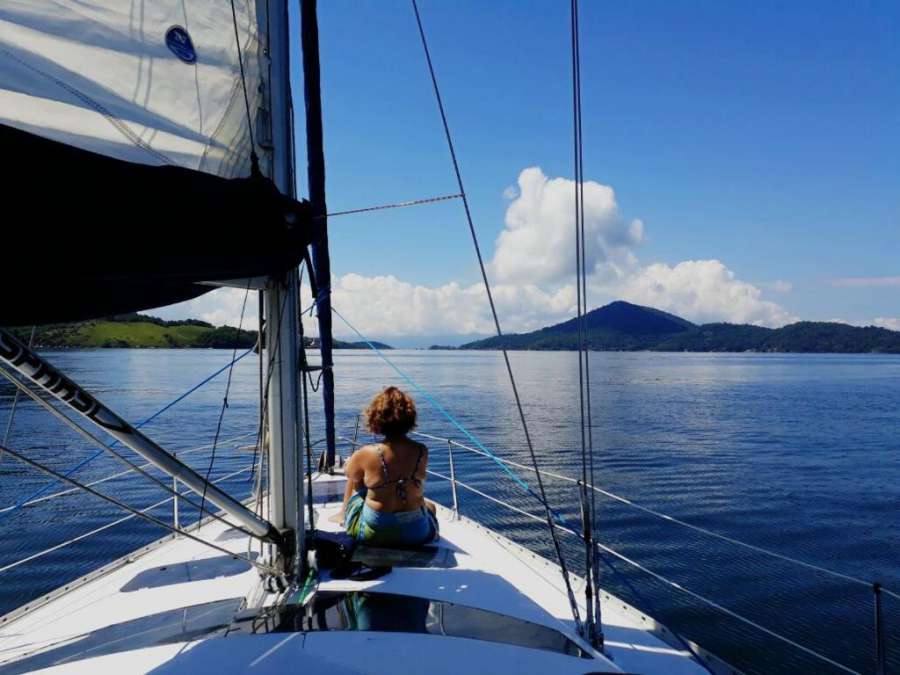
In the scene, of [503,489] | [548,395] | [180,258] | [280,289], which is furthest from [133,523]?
[548,395]

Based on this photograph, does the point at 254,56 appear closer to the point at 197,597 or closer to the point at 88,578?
the point at 197,597

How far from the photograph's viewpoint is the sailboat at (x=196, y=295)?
2.15 metres

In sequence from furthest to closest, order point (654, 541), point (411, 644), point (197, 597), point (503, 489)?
1. point (503, 489)
2. point (654, 541)
3. point (197, 597)
4. point (411, 644)

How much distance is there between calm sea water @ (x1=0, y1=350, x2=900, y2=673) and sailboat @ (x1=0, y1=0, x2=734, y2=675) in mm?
2141

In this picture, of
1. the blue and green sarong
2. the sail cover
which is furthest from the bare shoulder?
the sail cover

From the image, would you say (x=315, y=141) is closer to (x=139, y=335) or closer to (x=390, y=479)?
(x=390, y=479)

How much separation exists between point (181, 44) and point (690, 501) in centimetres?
1241

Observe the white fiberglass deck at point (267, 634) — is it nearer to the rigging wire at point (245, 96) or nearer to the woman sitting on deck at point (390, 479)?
the woman sitting on deck at point (390, 479)

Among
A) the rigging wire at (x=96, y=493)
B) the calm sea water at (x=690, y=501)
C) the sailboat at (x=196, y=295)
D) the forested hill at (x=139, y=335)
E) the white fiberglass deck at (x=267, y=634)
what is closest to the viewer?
the sailboat at (x=196, y=295)

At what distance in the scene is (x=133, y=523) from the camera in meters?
10.6

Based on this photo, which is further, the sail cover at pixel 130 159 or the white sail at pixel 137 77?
the white sail at pixel 137 77

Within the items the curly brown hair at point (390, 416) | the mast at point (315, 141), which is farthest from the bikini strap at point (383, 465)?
the mast at point (315, 141)

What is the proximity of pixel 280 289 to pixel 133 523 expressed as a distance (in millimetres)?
9259

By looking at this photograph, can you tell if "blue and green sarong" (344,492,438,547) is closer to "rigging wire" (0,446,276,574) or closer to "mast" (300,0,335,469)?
"rigging wire" (0,446,276,574)
